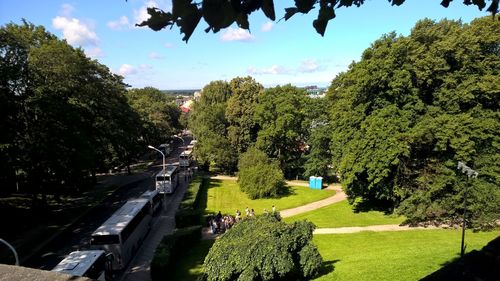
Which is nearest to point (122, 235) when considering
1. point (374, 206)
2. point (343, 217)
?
point (343, 217)

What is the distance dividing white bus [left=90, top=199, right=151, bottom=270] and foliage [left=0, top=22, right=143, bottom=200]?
27.2 feet

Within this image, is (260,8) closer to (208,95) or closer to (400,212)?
(400,212)

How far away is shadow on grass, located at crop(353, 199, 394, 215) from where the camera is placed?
32.5 meters

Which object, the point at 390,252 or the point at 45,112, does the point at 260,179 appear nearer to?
the point at 45,112

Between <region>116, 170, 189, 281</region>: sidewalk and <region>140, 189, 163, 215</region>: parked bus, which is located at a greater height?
<region>140, 189, 163, 215</region>: parked bus

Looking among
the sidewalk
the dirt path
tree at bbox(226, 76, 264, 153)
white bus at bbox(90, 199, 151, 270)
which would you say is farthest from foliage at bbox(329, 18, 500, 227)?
tree at bbox(226, 76, 264, 153)

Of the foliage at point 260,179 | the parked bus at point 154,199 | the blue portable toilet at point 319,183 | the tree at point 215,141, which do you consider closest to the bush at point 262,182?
the foliage at point 260,179

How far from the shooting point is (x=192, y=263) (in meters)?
22.1

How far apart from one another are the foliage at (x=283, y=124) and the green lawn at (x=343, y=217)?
15766 millimetres

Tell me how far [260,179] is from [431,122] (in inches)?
757

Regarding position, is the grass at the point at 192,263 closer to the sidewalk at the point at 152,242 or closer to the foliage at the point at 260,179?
the sidewalk at the point at 152,242

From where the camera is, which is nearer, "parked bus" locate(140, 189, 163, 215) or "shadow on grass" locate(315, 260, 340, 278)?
"shadow on grass" locate(315, 260, 340, 278)

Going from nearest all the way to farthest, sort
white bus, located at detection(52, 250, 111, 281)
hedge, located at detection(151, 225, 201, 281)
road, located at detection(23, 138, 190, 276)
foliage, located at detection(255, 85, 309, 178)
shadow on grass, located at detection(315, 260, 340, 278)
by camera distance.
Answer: white bus, located at detection(52, 250, 111, 281), shadow on grass, located at detection(315, 260, 340, 278), hedge, located at detection(151, 225, 201, 281), road, located at detection(23, 138, 190, 276), foliage, located at detection(255, 85, 309, 178)

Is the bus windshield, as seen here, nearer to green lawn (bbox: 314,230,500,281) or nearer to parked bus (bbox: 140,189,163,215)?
parked bus (bbox: 140,189,163,215)
